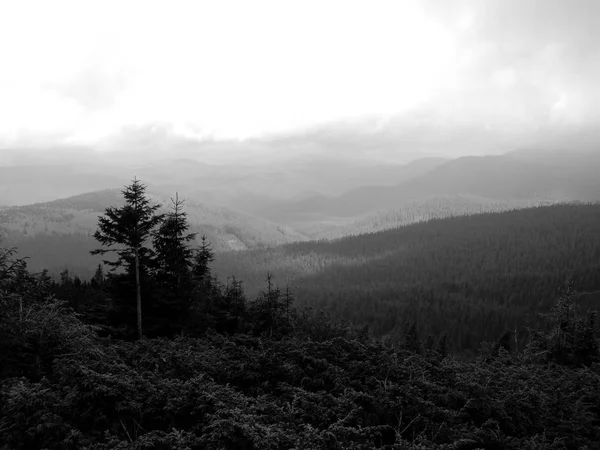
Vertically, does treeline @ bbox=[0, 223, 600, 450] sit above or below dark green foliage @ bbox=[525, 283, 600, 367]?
above

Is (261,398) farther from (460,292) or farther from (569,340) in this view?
(460,292)

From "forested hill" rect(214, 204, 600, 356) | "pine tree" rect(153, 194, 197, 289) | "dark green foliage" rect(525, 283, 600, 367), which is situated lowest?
"forested hill" rect(214, 204, 600, 356)

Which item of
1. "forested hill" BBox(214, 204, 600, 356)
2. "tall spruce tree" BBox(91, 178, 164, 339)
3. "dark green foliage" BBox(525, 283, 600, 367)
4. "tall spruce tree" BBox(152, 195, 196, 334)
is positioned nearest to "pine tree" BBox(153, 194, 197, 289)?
"tall spruce tree" BBox(152, 195, 196, 334)

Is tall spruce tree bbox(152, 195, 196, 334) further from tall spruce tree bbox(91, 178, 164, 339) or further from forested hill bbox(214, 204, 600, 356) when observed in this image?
forested hill bbox(214, 204, 600, 356)

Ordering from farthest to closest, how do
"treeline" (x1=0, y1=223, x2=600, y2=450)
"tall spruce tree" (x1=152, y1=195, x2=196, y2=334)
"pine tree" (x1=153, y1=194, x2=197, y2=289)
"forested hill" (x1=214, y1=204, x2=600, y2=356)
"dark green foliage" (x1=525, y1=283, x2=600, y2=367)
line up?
"forested hill" (x1=214, y1=204, x2=600, y2=356) < "pine tree" (x1=153, y1=194, x2=197, y2=289) < "tall spruce tree" (x1=152, y1=195, x2=196, y2=334) < "dark green foliage" (x1=525, y1=283, x2=600, y2=367) < "treeline" (x1=0, y1=223, x2=600, y2=450)

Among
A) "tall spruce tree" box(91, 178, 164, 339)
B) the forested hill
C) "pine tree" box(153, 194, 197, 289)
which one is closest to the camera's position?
"tall spruce tree" box(91, 178, 164, 339)

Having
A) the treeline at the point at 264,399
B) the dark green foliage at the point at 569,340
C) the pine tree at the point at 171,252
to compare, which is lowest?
the dark green foliage at the point at 569,340

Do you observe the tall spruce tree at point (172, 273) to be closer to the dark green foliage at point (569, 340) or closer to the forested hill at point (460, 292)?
the dark green foliage at point (569, 340)

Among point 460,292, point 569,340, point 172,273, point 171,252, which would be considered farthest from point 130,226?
point 460,292

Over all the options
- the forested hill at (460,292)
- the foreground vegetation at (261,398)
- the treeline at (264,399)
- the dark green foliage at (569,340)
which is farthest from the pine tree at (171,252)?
the forested hill at (460,292)


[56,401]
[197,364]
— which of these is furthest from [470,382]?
[56,401]

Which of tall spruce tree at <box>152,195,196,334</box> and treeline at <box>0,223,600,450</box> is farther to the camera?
tall spruce tree at <box>152,195,196,334</box>

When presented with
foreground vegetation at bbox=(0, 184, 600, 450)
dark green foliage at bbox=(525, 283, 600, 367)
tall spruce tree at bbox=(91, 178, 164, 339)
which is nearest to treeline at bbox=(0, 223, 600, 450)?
foreground vegetation at bbox=(0, 184, 600, 450)

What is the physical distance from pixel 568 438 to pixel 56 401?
12.7 meters
